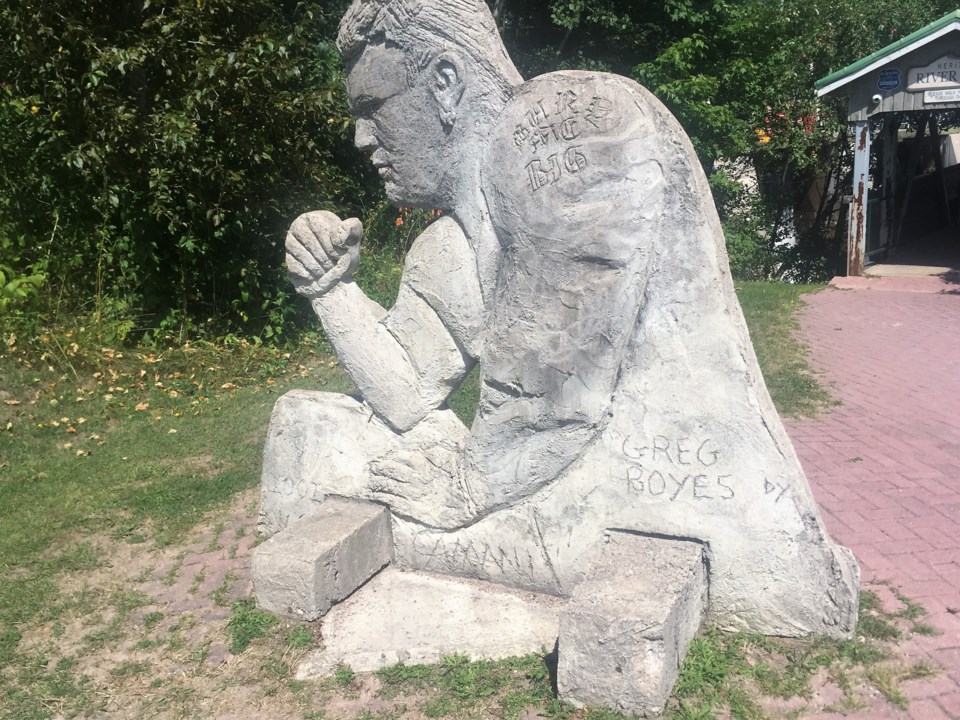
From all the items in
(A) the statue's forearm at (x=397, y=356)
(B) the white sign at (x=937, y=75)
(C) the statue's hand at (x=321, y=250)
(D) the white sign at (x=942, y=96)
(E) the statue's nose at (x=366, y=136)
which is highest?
(B) the white sign at (x=937, y=75)

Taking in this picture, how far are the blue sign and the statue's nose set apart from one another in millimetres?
8993

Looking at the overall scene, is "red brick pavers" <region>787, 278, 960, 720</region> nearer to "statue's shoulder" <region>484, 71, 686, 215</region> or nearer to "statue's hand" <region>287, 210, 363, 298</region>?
"statue's shoulder" <region>484, 71, 686, 215</region>

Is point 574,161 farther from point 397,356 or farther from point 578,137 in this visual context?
point 397,356

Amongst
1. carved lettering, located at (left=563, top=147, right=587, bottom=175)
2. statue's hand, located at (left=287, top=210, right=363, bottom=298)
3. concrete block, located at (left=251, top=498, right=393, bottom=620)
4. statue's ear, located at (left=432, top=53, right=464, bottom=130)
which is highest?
statue's ear, located at (left=432, top=53, right=464, bottom=130)

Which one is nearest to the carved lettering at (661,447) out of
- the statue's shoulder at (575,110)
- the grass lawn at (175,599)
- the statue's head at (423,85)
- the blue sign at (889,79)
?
the grass lawn at (175,599)

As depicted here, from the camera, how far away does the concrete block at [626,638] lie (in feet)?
8.13

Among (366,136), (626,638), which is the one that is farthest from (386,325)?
(626,638)

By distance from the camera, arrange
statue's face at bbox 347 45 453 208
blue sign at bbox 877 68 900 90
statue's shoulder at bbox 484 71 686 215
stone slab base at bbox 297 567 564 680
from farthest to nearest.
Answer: blue sign at bbox 877 68 900 90
statue's face at bbox 347 45 453 208
stone slab base at bbox 297 567 564 680
statue's shoulder at bbox 484 71 686 215

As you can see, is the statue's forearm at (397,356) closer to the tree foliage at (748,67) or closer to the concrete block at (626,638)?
the concrete block at (626,638)

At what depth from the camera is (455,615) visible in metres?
3.08

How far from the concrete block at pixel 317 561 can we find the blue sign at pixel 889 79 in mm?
9418

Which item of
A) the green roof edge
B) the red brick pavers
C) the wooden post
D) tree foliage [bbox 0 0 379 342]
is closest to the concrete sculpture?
the red brick pavers

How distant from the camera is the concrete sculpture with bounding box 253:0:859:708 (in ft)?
9.02

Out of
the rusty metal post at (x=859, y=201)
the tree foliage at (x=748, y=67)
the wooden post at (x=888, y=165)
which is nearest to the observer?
the rusty metal post at (x=859, y=201)
